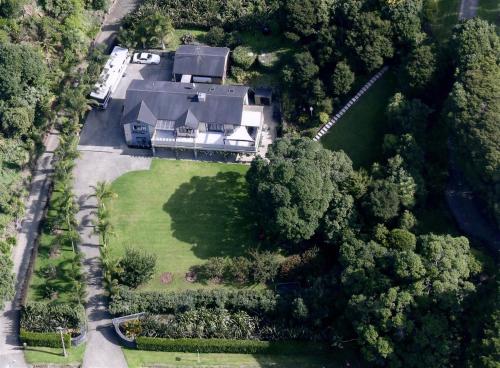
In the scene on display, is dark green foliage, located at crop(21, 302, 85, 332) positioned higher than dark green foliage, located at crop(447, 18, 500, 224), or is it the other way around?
dark green foliage, located at crop(447, 18, 500, 224)

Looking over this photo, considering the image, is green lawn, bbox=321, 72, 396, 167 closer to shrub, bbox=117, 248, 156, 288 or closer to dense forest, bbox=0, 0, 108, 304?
shrub, bbox=117, 248, 156, 288

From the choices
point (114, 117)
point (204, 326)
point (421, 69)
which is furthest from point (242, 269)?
point (421, 69)

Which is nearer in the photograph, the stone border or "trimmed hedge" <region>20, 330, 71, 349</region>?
"trimmed hedge" <region>20, 330, 71, 349</region>

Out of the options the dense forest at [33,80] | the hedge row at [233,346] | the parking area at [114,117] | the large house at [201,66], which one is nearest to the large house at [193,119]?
the parking area at [114,117]

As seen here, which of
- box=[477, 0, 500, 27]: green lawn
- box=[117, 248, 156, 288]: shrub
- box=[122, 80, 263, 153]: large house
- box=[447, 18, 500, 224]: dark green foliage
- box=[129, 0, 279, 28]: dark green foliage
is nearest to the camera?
box=[447, 18, 500, 224]: dark green foliage

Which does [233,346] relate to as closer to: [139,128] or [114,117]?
[139,128]

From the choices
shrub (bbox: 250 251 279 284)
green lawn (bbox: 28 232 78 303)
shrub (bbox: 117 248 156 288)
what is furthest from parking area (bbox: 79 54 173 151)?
shrub (bbox: 250 251 279 284)
